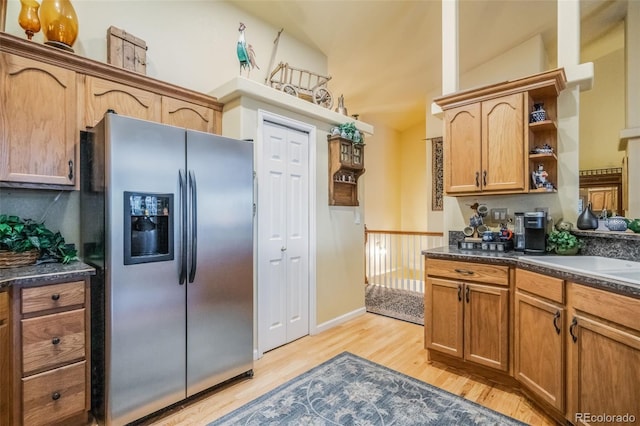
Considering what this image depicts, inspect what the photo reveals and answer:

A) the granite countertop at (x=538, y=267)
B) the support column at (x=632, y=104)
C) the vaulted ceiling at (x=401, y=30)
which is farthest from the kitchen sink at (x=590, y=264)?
the vaulted ceiling at (x=401, y=30)

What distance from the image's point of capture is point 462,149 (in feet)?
8.82

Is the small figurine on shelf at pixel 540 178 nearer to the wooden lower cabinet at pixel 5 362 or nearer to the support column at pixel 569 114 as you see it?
the support column at pixel 569 114

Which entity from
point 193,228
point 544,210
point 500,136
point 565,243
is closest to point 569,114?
point 500,136

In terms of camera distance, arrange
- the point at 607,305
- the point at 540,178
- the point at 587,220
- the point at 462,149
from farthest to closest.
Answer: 1. the point at 462,149
2. the point at 540,178
3. the point at 587,220
4. the point at 607,305

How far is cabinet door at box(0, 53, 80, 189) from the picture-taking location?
1.77 metres

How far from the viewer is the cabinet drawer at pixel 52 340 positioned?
1562 mm

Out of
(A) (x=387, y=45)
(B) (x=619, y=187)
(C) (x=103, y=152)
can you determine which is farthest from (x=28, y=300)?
(B) (x=619, y=187)

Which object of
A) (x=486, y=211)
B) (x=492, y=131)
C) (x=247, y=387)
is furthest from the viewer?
(x=486, y=211)

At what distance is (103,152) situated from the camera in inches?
69.1

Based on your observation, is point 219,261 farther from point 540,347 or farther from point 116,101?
point 540,347

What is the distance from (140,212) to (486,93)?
276 cm

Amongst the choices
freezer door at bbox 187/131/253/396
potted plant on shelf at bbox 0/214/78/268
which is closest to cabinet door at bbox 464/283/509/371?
freezer door at bbox 187/131/253/396

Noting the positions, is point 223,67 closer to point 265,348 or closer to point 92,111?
point 92,111

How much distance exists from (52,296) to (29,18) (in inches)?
68.3
